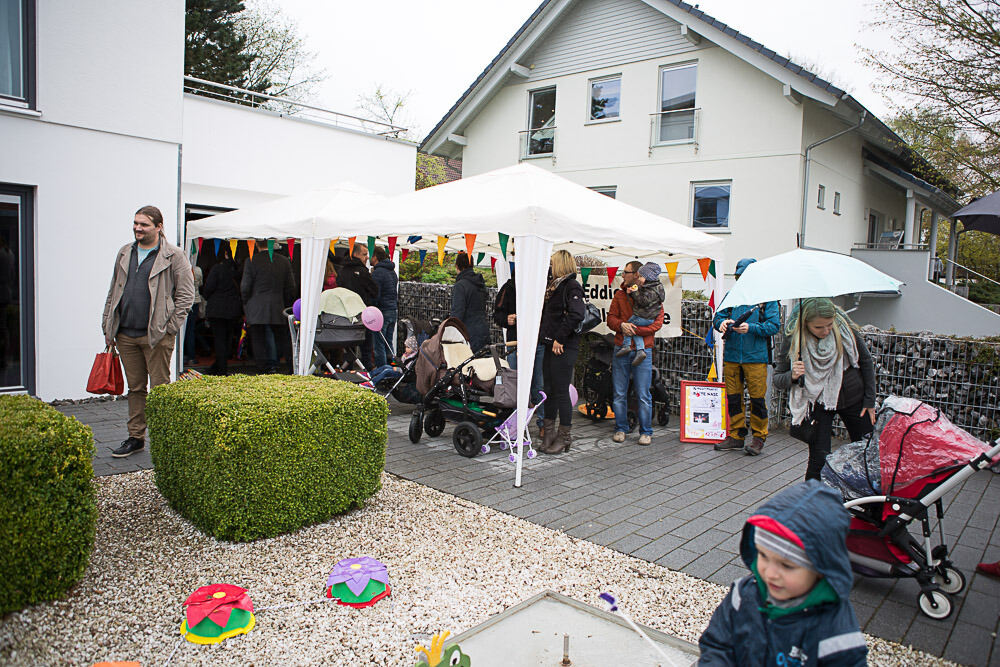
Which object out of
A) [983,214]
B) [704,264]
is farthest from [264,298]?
[983,214]

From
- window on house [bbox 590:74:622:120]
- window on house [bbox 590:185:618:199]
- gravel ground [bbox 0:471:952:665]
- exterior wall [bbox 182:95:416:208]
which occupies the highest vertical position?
window on house [bbox 590:74:622:120]

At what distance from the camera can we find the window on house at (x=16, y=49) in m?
7.69

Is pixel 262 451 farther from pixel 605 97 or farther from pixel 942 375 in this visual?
pixel 605 97

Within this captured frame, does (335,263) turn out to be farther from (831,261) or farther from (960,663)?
(960,663)

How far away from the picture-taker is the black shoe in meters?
5.95

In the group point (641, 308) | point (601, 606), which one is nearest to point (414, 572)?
point (601, 606)

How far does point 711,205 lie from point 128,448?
14799 mm

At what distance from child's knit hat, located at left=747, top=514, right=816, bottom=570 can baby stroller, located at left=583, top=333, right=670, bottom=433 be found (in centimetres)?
621

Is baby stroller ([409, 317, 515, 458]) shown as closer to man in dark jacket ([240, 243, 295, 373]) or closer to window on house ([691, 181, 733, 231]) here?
man in dark jacket ([240, 243, 295, 373])

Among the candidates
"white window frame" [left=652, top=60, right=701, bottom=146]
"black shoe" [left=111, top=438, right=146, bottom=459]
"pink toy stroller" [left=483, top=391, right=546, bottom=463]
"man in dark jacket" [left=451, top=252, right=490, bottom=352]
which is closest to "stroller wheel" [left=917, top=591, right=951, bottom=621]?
"pink toy stroller" [left=483, top=391, right=546, bottom=463]

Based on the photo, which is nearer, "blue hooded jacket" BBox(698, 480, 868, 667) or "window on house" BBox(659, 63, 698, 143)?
"blue hooded jacket" BBox(698, 480, 868, 667)

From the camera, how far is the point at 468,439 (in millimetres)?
6527

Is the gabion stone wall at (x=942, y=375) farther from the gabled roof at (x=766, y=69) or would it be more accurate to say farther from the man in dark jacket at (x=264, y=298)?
the gabled roof at (x=766, y=69)

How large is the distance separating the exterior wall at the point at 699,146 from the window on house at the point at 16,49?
1366cm
